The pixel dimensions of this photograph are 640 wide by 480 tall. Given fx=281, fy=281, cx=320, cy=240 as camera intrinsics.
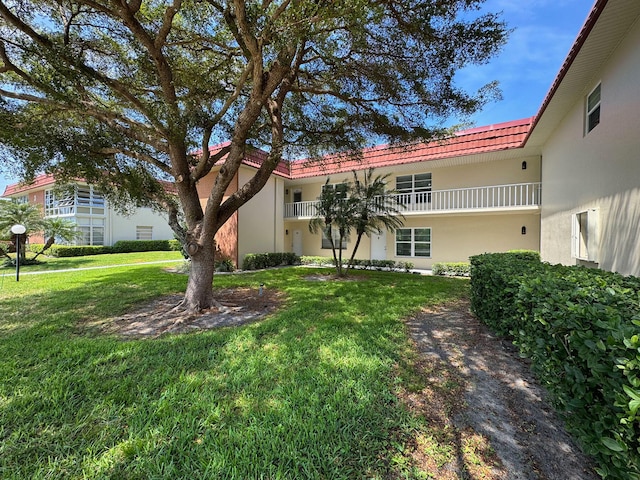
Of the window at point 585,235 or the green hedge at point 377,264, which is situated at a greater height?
the window at point 585,235

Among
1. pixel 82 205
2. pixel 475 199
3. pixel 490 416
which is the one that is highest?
pixel 82 205

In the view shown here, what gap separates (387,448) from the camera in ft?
7.64

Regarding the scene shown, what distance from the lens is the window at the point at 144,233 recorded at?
24.9m

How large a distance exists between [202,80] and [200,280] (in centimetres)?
502

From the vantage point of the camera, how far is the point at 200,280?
647 cm

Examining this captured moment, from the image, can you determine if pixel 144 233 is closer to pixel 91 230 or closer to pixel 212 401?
pixel 91 230

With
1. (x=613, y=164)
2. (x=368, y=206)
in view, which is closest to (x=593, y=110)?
(x=613, y=164)

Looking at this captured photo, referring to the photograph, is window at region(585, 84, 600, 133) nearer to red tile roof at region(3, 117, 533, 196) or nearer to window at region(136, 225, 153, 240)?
red tile roof at region(3, 117, 533, 196)

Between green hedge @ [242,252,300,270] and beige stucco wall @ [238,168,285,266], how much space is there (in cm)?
63

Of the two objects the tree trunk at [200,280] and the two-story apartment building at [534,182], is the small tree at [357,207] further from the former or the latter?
the tree trunk at [200,280]

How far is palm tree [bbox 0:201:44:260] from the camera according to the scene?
1476 cm

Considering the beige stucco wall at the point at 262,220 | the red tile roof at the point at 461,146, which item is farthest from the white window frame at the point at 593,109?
the beige stucco wall at the point at 262,220

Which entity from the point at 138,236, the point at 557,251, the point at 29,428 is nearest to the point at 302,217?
the point at 557,251

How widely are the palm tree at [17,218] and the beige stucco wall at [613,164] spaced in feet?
73.8
